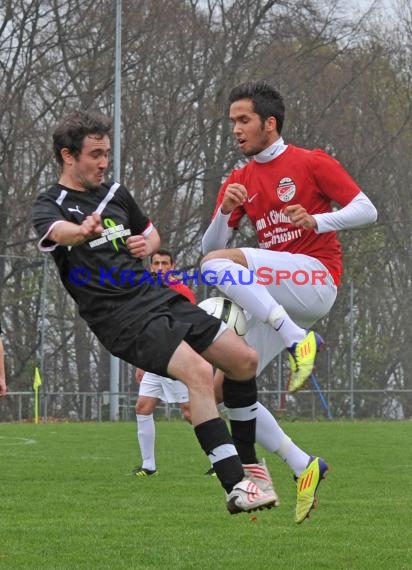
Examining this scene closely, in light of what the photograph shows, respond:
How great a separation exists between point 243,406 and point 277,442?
0.38 m

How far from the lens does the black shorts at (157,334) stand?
5844 millimetres

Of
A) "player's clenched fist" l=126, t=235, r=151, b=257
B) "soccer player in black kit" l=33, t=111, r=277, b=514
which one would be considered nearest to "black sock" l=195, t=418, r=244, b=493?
"soccer player in black kit" l=33, t=111, r=277, b=514

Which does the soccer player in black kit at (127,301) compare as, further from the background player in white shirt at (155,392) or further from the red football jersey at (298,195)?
the background player in white shirt at (155,392)

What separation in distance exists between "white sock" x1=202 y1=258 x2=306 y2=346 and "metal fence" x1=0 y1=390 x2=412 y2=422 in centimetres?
1790

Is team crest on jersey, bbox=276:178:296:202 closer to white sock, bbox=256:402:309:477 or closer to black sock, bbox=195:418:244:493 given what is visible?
white sock, bbox=256:402:309:477

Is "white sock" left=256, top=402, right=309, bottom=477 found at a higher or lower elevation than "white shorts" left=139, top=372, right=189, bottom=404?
lower

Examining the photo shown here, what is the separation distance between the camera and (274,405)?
25.1 metres

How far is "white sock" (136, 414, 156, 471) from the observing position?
11.7m

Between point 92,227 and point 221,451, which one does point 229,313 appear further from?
point 92,227

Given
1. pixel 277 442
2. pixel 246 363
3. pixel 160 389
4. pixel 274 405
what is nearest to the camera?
pixel 246 363

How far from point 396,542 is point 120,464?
6181mm

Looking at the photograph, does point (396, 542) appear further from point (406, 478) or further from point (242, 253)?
point (406, 478)

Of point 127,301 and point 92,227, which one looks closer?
point 92,227

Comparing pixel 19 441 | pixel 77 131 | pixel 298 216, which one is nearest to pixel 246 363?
pixel 298 216
